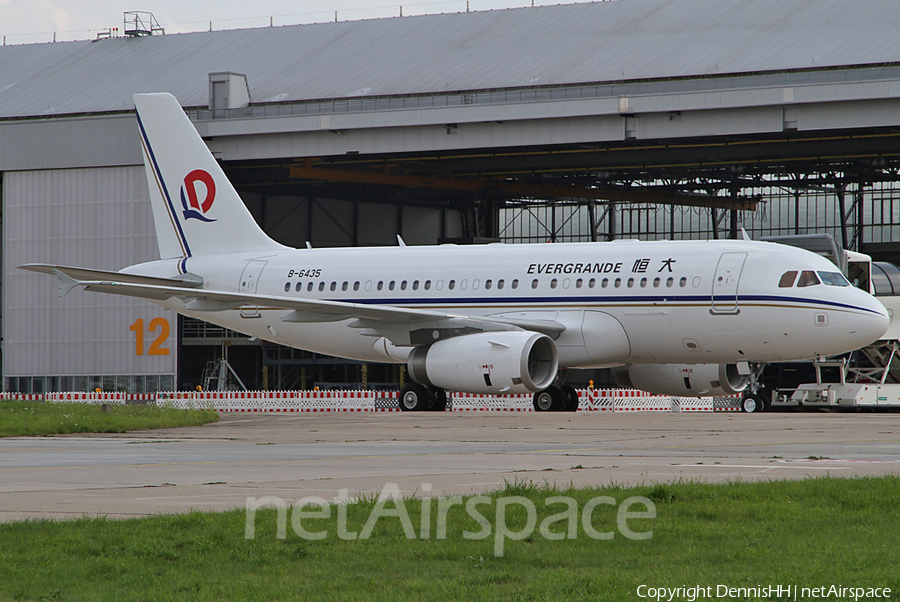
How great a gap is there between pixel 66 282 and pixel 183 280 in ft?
21.3

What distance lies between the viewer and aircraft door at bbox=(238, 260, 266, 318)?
28875mm

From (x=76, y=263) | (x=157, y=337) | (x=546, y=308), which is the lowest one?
(x=157, y=337)

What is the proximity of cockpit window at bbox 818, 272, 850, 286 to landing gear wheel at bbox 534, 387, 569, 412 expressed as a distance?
19.7ft

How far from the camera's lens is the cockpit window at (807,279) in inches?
909

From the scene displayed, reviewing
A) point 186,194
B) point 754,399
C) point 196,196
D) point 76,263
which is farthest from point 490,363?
point 76,263

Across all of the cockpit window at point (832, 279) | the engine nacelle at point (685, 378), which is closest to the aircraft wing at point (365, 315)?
the engine nacelle at point (685, 378)

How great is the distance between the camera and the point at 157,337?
41.0 metres

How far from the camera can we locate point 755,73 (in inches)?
1390

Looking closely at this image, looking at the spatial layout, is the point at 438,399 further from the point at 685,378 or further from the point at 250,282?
the point at 250,282

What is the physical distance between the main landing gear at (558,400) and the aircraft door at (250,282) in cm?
721

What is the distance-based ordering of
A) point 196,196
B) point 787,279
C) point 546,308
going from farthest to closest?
1. point 196,196
2. point 546,308
3. point 787,279

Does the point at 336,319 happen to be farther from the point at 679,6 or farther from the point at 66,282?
the point at 679,6

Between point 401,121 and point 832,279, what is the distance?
17.8m

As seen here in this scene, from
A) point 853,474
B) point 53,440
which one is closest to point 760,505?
point 853,474
